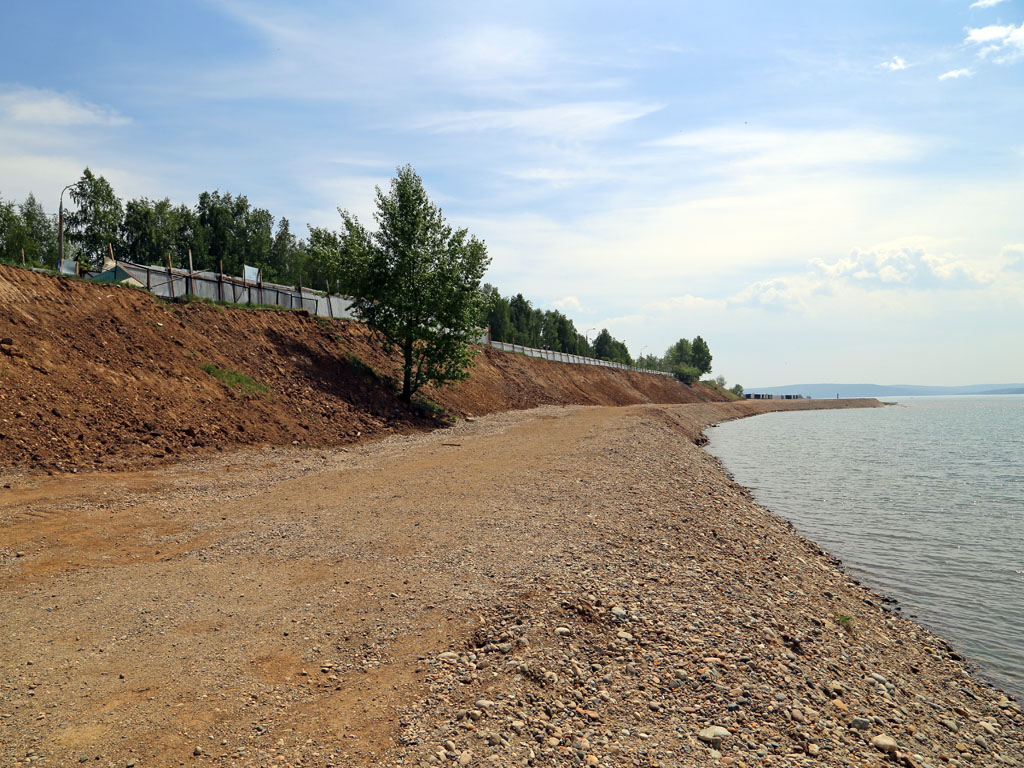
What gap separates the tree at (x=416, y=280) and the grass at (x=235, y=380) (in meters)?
8.31

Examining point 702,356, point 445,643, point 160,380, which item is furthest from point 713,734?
point 702,356

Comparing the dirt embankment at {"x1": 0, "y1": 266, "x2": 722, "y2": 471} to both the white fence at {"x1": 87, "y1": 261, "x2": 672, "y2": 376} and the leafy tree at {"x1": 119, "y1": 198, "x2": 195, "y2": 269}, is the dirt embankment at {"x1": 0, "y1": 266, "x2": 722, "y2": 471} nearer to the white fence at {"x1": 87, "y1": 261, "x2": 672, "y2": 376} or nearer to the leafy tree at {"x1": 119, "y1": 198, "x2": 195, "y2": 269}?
the white fence at {"x1": 87, "y1": 261, "x2": 672, "y2": 376}

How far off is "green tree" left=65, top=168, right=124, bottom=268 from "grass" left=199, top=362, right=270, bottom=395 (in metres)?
57.7

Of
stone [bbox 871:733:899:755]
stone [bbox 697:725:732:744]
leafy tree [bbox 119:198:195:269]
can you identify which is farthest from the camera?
leafy tree [bbox 119:198:195:269]

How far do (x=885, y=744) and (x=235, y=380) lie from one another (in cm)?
2420

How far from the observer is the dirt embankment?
55.4 feet

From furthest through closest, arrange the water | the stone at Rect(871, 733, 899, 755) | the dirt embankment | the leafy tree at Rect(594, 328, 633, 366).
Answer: the leafy tree at Rect(594, 328, 633, 366)
the dirt embankment
the water
the stone at Rect(871, 733, 899, 755)

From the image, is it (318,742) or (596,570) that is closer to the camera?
(318,742)

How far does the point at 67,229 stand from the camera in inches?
2726

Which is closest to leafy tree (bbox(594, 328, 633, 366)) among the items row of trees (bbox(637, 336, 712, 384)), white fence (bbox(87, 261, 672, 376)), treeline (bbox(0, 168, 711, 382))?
row of trees (bbox(637, 336, 712, 384))

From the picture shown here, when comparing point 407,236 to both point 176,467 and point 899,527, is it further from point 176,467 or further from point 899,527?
point 899,527

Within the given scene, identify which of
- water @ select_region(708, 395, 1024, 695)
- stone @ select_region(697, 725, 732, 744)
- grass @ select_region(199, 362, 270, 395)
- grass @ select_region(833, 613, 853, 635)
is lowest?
water @ select_region(708, 395, 1024, 695)

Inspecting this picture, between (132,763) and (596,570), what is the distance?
21.2ft

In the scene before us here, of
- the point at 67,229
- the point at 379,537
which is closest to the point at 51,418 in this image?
the point at 379,537
